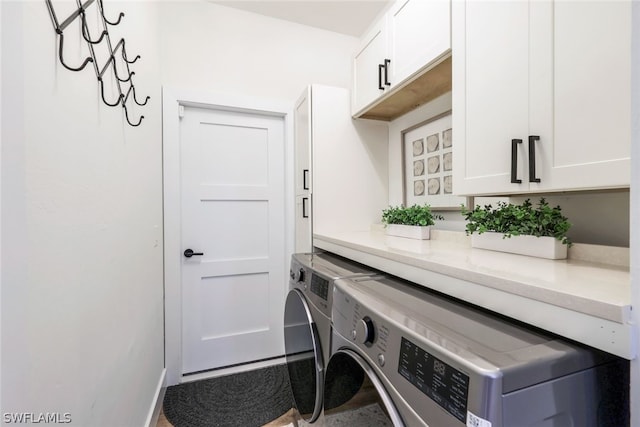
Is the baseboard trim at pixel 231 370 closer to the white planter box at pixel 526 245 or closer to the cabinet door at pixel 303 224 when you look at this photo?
the cabinet door at pixel 303 224

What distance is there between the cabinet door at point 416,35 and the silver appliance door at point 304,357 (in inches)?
45.7

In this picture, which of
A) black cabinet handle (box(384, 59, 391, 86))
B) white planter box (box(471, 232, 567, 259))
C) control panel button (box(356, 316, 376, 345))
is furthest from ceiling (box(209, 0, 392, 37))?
control panel button (box(356, 316, 376, 345))

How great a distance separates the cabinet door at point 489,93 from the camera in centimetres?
89

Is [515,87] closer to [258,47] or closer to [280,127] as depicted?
[280,127]

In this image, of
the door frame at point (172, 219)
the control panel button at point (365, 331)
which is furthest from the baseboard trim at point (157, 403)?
the control panel button at point (365, 331)

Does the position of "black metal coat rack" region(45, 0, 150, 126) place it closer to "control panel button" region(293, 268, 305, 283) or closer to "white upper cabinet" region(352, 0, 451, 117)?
"control panel button" region(293, 268, 305, 283)

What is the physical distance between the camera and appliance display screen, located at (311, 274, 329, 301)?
3.45 feet

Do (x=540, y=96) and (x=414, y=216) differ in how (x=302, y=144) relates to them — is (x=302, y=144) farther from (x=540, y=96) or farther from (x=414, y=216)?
(x=540, y=96)

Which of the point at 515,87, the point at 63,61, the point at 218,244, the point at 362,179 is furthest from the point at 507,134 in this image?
the point at 218,244

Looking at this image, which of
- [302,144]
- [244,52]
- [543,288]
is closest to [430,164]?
[302,144]

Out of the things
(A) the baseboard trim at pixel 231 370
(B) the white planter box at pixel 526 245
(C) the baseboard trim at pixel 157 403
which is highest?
(B) the white planter box at pixel 526 245

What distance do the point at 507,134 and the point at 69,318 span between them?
1.33 metres

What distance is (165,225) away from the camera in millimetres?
1955

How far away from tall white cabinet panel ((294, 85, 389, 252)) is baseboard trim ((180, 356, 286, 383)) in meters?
0.92
